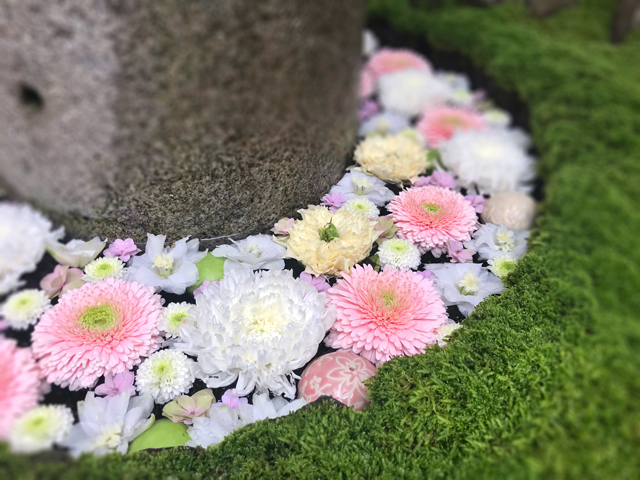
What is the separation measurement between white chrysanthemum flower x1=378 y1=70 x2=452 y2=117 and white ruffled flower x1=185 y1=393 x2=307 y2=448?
128 centimetres

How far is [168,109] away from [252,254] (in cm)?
36

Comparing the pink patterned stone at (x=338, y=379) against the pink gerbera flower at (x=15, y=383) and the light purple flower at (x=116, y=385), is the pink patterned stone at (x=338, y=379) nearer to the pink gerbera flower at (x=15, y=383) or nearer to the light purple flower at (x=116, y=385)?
the light purple flower at (x=116, y=385)

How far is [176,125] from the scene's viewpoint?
91cm

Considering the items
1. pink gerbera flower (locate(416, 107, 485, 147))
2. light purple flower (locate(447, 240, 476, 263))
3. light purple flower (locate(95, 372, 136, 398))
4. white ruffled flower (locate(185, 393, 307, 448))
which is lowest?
white ruffled flower (locate(185, 393, 307, 448))

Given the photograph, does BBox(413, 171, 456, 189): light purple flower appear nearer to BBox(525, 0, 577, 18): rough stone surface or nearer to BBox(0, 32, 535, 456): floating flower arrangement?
BBox(0, 32, 535, 456): floating flower arrangement

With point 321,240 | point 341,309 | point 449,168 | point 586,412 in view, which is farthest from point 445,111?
point 586,412

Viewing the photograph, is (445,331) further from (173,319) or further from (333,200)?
(173,319)

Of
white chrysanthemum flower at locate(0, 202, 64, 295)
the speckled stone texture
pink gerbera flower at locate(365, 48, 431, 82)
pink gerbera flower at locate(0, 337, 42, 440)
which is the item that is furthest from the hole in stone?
pink gerbera flower at locate(365, 48, 431, 82)

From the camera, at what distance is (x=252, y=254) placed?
1.06 m

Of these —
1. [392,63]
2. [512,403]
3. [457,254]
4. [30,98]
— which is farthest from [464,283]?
[392,63]

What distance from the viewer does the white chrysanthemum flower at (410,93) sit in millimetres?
1809

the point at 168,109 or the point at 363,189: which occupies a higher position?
the point at 168,109

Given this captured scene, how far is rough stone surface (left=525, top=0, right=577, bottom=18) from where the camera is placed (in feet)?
7.32

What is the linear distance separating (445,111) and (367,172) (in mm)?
673
